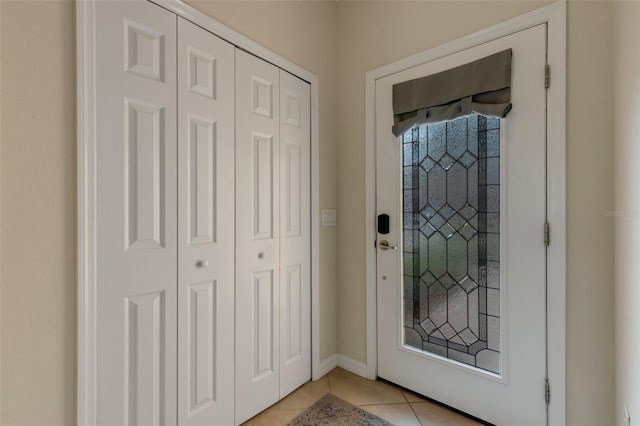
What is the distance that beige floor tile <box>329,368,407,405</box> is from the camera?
1.82 m

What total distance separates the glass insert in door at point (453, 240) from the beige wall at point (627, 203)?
18.1 inches

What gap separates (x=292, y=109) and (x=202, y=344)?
1455mm

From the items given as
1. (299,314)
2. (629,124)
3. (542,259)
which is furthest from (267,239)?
(629,124)

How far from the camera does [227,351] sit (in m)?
1.54

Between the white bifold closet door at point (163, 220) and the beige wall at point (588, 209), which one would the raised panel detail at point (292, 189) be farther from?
the beige wall at point (588, 209)

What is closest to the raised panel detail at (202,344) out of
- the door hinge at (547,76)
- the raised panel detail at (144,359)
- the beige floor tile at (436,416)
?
the raised panel detail at (144,359)

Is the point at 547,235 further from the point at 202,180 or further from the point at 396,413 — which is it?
the point at 202,180

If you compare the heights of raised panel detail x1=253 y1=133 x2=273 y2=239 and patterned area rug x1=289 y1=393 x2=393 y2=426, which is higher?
raised panel detail x1=253 y1=133 x2=273 y2=239

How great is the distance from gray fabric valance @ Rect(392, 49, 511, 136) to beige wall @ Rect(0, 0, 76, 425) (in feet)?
5.42

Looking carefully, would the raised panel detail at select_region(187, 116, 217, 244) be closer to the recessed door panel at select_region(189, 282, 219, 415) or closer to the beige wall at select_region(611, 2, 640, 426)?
the recessed door panel at select_region(189, 282, 219, 415)

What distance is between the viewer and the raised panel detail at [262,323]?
5.57 feet

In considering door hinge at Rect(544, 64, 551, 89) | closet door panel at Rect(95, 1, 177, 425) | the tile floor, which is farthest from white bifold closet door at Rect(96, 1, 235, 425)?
door hinge at Rect(544, 64, 551, 89)

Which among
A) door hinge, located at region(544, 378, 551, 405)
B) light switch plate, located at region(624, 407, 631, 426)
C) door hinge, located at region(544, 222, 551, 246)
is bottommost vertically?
door hinge, located at region(544, 378, 551, 405)

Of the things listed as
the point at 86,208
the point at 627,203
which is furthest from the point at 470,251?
the point at 86,208
